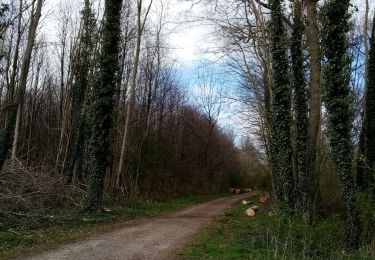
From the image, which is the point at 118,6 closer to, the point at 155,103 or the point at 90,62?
the point at 90,62

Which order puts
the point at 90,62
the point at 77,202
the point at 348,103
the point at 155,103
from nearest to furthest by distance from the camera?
1. the point at 348,103
2. the point at 77,202
3. the point at 90,62
4. the point at 155,103

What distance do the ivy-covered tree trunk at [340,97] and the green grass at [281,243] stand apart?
0.88 metres

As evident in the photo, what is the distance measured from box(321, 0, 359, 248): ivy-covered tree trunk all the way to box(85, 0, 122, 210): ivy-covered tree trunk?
7.65 metres

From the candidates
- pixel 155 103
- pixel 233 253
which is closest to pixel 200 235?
pixel 233 253

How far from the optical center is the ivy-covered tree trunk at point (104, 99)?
15.1 m

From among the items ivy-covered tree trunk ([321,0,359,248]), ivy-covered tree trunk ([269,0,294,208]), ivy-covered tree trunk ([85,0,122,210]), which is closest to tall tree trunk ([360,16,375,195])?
ivy-covered tree trunk ([321,0,359,248])

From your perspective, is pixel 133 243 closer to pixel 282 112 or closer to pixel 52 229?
pixel 52 229

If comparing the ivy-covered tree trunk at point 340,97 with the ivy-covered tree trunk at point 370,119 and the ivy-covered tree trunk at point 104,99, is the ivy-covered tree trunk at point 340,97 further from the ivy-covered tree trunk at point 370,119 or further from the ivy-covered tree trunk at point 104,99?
the ivy-covered tree trunk at point 104,99

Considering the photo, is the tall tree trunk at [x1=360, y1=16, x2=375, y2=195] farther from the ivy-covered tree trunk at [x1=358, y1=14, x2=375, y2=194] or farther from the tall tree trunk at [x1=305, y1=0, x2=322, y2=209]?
the tall tree trunk at [x1=305, y1=0, x2=322, y2=209]

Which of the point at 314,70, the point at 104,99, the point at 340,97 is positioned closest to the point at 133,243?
the point at 104,99

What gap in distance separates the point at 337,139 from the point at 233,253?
530 cm

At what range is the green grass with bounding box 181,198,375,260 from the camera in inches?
360

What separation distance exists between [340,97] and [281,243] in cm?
493

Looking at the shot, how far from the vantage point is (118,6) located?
1530cm
